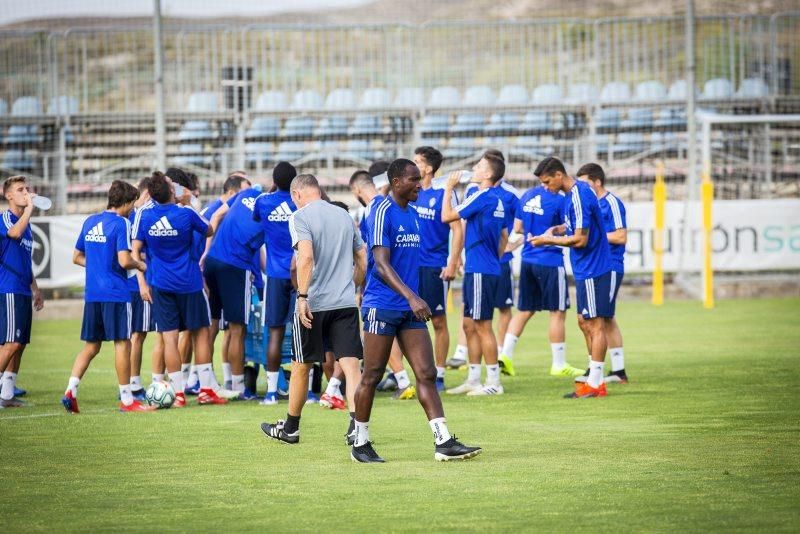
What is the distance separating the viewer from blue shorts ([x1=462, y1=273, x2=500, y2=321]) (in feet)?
41.5

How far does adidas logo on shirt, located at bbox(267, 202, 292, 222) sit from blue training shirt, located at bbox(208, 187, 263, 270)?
674mm

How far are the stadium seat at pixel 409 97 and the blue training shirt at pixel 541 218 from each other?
13.8 meters

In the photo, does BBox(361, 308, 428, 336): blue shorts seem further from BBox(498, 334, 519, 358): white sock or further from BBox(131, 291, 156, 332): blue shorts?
BBox(498, 334, 519, 358): white sock

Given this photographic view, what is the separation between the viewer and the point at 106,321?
11.7m

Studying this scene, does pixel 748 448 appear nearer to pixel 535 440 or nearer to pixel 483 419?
pixel 535 440

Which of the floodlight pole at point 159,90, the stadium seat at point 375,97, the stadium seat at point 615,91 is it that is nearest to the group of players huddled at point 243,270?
the floodlight pole at point 159,90

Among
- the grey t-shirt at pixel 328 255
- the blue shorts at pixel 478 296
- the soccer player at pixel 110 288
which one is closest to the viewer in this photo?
the grey t-shirt at pixel 328 255

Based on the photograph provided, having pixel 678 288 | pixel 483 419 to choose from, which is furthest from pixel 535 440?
pixel 678 288

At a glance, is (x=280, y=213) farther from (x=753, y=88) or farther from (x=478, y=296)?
(x=753, y=88)

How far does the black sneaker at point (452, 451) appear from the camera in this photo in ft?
28.1

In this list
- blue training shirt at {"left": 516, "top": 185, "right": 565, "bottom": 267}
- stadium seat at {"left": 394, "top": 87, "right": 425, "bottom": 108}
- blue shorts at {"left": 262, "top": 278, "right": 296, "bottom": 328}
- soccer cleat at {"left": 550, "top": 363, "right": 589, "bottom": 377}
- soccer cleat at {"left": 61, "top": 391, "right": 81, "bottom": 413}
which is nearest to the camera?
soccer cleat at {"left": 61, "top": 391, "right": 81, "bottom": 413}

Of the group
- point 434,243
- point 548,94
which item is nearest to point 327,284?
point 434,243

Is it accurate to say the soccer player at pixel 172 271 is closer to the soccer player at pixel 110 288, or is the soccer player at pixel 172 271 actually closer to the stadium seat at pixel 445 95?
the soccer player at pixel 110 288

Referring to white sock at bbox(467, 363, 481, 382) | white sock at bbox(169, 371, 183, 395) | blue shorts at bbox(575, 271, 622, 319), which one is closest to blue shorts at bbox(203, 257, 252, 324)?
white sock at bbox(169, 371, 183, 395)
